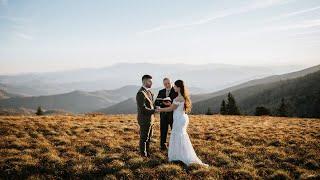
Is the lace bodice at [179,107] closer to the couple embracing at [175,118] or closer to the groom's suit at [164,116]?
the couple embracing at [175,118]

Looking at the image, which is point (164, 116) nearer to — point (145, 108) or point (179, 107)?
point (179, 107)

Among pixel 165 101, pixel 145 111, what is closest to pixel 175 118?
pixel 165 101

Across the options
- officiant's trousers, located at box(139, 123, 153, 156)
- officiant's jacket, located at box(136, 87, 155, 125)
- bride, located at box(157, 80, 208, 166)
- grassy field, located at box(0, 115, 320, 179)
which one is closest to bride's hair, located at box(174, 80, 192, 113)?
bride, located at box(157, 80, 208, 166)

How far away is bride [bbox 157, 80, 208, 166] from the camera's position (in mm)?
14305

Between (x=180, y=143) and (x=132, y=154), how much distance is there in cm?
269

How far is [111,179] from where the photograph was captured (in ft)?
40.4

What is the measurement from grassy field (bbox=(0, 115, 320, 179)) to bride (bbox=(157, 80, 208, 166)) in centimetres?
51

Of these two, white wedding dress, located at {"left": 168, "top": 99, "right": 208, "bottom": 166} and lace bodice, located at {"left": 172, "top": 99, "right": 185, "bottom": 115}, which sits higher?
lace bodice, located at {"left": 172, "top": 99, "right": 185, "bottom": 115}

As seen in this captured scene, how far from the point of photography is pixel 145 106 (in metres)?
14.1

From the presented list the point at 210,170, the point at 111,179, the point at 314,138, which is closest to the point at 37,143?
the point at 111,179

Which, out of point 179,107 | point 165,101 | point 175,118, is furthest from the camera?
point 165,101

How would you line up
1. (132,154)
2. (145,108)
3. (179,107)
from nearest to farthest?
1. (145,108)
2. (179,107)
3. (132,154)

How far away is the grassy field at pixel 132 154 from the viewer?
13109 mm

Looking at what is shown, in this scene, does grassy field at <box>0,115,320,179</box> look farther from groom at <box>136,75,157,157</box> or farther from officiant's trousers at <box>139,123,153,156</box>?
groom at <box>136,75,157,157</box>
